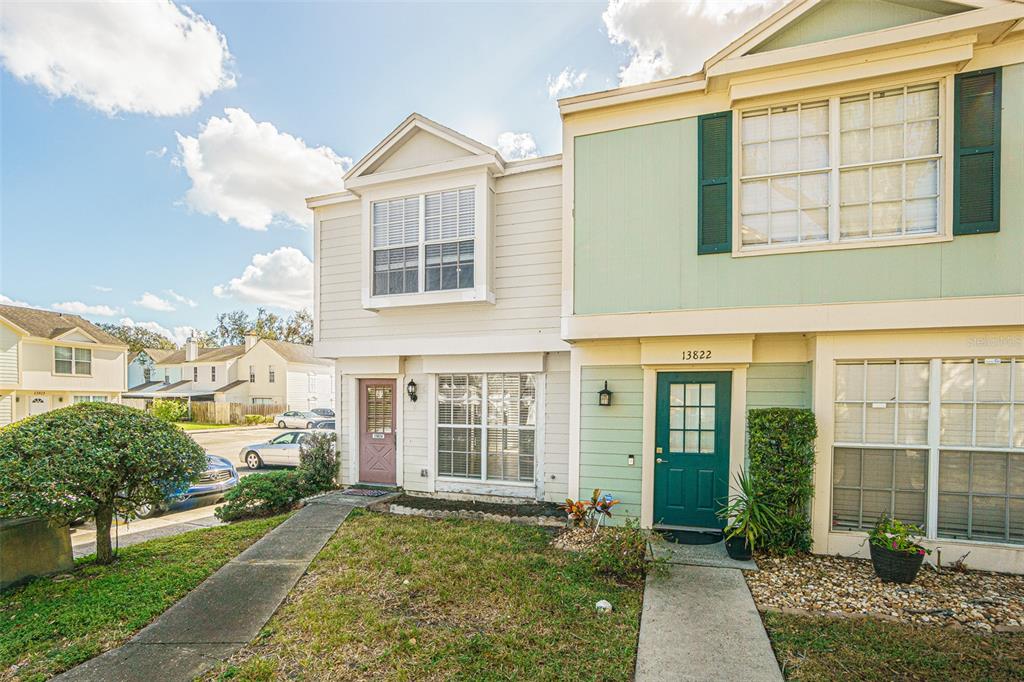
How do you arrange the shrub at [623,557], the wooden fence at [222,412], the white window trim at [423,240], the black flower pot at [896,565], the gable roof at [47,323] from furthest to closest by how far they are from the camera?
the wooden fence at [222,412]
the gable roof at [47,323]
the white window trim at [423,240]
the shrub at [623,557]
the black flower pot at [896,565]

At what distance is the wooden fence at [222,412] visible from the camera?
29859 millimetres

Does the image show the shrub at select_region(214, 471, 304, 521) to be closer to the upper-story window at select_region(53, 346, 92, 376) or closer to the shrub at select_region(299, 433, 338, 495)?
the shrub at select_region(299, 433, 338, 495)

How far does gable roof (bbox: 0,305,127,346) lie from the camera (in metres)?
21.1

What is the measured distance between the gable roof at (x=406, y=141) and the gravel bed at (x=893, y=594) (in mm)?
6859

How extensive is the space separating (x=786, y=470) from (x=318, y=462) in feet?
25.7

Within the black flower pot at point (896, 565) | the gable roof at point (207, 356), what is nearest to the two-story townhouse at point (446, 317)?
the black flower pot at point (896, 565)

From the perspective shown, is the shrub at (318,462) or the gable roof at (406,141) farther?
the shrub at (318,462)

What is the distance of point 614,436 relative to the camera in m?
6.34

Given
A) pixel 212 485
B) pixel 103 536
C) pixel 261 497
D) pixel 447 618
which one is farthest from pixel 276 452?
pixel 447 618

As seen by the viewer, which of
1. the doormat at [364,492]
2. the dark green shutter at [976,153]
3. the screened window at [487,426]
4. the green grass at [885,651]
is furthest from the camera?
the doormat at [364,492]

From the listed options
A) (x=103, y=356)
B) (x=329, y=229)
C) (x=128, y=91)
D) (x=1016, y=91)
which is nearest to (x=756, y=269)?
(x=1016, y=91)

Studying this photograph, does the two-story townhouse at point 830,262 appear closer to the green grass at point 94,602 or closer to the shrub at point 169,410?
the green grass at point 94,602

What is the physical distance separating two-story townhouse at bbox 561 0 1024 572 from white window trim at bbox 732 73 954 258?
0.06 ft

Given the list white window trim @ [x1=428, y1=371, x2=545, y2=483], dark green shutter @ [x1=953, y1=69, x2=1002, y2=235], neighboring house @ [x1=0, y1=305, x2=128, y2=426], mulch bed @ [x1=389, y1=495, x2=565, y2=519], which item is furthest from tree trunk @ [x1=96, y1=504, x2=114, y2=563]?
neighboring house @ [x1=0, y1=305, x2=128, y2=426]
